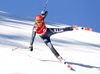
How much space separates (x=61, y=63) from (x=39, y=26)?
0.98 metres

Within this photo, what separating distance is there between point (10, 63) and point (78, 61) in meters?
1.90

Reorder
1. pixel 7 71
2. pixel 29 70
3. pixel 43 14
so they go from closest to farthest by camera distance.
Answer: pixel 7 71 < pixel 29 70 < pixel 43 14

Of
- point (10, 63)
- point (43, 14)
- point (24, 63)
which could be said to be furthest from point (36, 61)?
point (43, 14)

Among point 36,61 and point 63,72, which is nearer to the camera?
point 63,72

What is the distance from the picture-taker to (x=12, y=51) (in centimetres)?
484

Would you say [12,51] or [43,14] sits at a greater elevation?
[43,14]

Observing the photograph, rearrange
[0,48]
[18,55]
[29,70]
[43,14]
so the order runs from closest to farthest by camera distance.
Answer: [29,70] → [43,14] → [18,55] → [0,48]

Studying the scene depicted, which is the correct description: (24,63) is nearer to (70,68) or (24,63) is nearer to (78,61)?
(70,68)

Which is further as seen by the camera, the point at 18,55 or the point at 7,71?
the point at 18,55

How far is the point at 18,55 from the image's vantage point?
457cm

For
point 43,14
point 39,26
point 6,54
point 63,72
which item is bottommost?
point 63,72

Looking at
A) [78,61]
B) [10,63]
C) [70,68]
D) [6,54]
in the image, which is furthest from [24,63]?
[78,61]

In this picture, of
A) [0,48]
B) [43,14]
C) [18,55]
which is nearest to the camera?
[43,14]

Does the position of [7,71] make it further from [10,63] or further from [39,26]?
[39,26]
